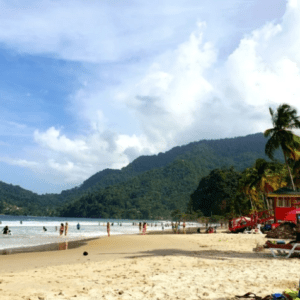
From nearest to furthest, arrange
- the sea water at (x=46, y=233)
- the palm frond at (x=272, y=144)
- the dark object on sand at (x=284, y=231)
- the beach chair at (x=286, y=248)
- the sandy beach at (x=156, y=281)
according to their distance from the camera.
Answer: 1. the sandy beach at (x=156, y=281)
2. the beach chair at (x=286, y=248)
3. the dark object on sand at (x=284, y=231)
4. the sea water at (x=46, y=233)
5. the palm frond at (x=272, y=144)

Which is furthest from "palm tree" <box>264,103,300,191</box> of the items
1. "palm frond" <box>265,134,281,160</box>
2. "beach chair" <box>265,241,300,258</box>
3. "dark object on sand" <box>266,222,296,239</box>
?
"beach chair" <box>265,241,300,258</box>

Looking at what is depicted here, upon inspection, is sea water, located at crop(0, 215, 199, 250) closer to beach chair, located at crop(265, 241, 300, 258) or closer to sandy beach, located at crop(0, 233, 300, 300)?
sandy beach, located at crop(0, 233, 300, 300)

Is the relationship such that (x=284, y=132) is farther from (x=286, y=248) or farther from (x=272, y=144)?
(x=286, y=248)

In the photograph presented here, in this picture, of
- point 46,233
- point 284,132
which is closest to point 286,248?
point 284,132

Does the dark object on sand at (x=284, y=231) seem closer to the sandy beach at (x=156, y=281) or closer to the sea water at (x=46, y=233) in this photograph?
the sandy beach at (x=156, y=281)

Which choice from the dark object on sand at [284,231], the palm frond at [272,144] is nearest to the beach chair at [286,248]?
the dark object on sand at [284,231]

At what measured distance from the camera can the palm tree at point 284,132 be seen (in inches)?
1214

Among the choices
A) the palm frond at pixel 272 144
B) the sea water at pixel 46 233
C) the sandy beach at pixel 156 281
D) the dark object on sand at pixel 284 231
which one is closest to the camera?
the sandy beach at pixel 156 281

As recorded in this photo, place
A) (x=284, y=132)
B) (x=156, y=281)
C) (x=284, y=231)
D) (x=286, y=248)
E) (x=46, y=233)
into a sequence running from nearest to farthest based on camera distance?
(x=156, y=281) → (x=286, y=248) → (x=284, y=231) → (x=284, y=132) → (x=46, y=233)

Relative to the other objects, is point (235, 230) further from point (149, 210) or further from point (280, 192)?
point (149, 210)

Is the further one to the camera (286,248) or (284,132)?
(284,132)

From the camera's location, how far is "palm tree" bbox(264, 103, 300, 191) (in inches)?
1214

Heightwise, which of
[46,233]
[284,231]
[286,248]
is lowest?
[46,233]

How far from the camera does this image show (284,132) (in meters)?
31.0
